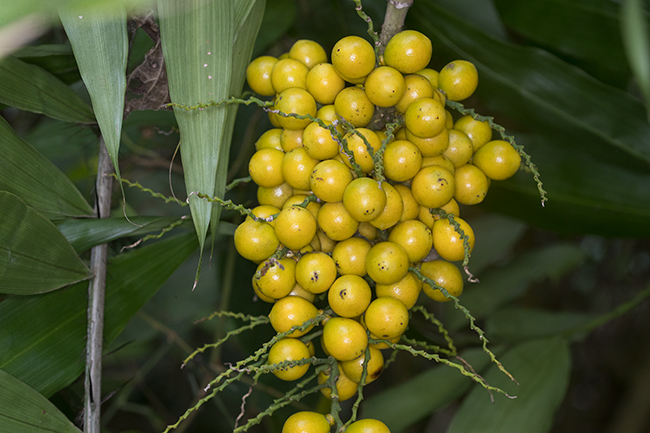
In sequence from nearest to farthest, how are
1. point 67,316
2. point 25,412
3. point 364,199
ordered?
point 364,199, point 25,412, point 67,316

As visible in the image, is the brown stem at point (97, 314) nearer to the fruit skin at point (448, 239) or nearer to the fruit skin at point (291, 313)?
the fruit skin at point (291, 313)

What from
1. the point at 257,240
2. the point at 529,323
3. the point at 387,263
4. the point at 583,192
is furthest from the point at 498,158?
the point at 529,323

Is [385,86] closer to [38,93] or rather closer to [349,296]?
[349,296]

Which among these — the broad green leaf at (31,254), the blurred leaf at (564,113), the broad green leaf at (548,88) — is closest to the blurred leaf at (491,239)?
the blurred leaf at (564,113)

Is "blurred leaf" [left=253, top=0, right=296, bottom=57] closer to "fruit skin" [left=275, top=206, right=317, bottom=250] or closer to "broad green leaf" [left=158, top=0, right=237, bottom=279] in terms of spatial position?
"broad green leaf" [left=158, top=0, right=237, bottom=279]

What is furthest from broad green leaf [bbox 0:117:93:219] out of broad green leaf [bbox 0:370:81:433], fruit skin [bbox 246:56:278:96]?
fruit skin [bbox 246:56:278:96]
